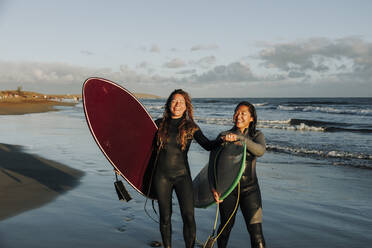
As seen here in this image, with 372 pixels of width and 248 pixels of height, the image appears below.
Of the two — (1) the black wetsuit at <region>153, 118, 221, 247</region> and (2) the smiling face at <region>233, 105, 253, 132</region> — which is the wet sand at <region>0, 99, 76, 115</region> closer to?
(1) the black wetsuit at <region>153, 118, 221, 247</region>

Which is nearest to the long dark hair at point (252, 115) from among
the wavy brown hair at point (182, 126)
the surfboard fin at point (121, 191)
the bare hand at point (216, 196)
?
the wavy brown hair at point (182, 126)

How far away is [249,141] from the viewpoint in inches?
115

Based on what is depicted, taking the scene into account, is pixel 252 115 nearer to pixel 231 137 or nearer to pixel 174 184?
pixel 231 137

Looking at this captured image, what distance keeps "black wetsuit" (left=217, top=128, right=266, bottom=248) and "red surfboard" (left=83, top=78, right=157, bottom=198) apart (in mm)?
892

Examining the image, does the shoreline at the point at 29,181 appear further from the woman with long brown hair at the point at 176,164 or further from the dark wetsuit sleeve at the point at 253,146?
Result: the dark wetsuit sleeve at the point at 253,146

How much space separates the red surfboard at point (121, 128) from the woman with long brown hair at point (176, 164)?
38 cm

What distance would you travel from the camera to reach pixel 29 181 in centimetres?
574

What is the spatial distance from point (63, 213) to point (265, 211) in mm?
2661

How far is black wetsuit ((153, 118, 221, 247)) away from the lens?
121 inches

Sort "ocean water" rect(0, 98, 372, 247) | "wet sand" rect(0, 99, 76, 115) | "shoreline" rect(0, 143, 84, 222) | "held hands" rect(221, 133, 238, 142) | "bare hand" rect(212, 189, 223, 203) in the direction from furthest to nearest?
1. "wet sand" rect(0, 99, 76, 115)
2. "shoreline" rect(0, 143, 84, 222)
3. "ocean water" rect(0, 98, 372, 247)
4. "bare hand" rect(212, 189, 223, 203)
5. "held hands" rect(221, 133, 238, 142)

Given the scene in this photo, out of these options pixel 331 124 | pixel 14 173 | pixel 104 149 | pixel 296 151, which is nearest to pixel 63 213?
pixel 104 149

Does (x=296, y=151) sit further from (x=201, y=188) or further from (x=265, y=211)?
(x=201, y=188)

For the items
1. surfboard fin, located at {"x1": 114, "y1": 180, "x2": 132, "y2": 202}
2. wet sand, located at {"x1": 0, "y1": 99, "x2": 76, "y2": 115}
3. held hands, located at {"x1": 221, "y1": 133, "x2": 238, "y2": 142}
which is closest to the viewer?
held hands, located at {"x1": 221, "y1": 133, "x2": 238, "y2": 142}

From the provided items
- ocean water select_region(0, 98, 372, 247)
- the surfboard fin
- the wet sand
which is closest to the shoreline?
ocean water select_region(0, 98, 372, 247)
